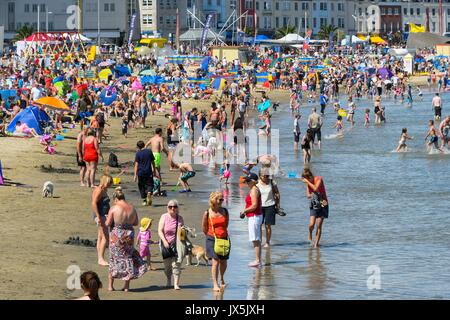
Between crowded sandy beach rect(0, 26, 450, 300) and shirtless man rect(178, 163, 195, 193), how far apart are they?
36 millimetres

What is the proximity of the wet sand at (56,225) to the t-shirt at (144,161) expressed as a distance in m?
0.81

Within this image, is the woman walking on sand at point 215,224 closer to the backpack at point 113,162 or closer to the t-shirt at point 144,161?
the t-shirt at point 144,161

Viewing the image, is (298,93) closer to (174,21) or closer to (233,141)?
(233,141)

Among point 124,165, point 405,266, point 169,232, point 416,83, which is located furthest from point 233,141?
point 416,83

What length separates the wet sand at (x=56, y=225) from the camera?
52.2 feet

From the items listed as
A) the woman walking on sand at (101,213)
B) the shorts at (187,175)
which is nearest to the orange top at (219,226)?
the woman walking on sand at (101,213)

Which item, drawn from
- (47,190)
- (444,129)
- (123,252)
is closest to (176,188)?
(47,190)

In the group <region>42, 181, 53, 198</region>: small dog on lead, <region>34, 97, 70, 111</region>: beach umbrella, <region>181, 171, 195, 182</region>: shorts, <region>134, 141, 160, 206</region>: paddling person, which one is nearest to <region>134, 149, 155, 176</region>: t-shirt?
<region>134, 141, 160, 206</region>: paddling person

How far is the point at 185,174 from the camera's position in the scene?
26594mm

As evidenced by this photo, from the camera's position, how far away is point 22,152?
3170cm

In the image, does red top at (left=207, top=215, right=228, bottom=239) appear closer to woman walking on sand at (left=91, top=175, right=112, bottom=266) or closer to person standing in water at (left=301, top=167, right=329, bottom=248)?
woman walking on sand at (left=91, top=175, right=112, bottom=266)

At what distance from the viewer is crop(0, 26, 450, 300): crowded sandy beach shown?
1619 cm

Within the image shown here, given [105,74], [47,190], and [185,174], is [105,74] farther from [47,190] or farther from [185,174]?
[47,190]

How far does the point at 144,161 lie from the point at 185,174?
147 inches
